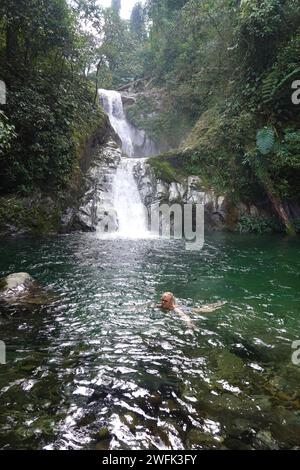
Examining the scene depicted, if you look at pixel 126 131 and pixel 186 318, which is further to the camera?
pixel 126 131

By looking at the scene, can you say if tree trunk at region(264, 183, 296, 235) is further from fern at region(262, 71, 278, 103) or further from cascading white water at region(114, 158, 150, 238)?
cascading white water at region(114, 158, 150, 238)

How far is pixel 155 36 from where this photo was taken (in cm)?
3164

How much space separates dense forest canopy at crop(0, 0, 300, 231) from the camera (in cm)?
1379

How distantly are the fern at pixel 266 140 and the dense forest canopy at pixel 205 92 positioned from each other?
0.14ft

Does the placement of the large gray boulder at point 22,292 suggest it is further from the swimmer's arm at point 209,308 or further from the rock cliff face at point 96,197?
the rock cliff face at point 96,197

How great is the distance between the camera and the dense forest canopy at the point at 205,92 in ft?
45.2

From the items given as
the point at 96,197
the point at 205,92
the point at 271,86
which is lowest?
the point at 96,197

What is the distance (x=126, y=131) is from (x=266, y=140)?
623 inches

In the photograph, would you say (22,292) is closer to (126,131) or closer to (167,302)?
(167,302)

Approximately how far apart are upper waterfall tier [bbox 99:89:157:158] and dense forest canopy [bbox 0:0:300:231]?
611 cm

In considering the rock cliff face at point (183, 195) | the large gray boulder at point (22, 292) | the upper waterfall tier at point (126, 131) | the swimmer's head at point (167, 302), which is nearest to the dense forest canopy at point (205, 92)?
the rock cliff face at point (183, 195)

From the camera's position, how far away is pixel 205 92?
23812 mm

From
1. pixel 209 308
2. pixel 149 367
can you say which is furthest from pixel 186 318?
pixel 149 367

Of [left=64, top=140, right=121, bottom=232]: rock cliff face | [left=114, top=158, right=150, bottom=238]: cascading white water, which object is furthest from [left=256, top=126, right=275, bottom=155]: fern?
[left=64, top=140, right=121, bottom=232]: rock cliff face
